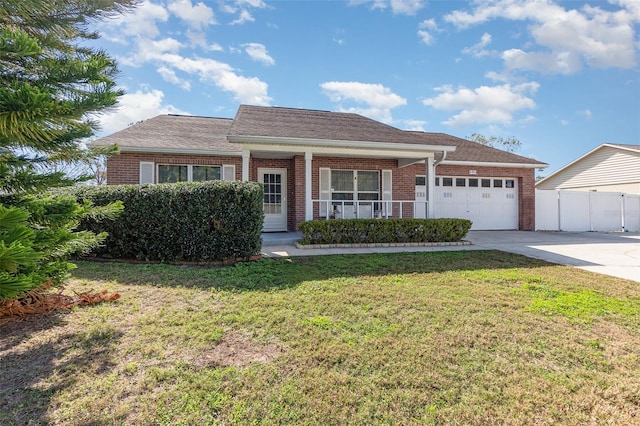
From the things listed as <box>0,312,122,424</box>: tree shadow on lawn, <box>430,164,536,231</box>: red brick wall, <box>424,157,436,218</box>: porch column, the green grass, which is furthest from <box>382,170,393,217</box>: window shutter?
<box>0,312,122,424</box>: tree shadow on lawn

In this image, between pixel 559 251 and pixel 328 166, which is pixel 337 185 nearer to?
pixel 328 166

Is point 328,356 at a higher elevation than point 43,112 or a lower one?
lower

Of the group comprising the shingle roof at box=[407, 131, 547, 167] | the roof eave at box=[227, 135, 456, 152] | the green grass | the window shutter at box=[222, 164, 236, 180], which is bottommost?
the green grass

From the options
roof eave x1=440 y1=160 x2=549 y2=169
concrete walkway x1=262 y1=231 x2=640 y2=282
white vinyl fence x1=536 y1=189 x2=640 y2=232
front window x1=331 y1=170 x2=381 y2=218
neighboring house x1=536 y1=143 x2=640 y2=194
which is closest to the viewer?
concrete walkway x1=262 y1=231 x2=640 y2=282

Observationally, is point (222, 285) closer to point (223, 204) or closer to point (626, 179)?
point (223, 204)

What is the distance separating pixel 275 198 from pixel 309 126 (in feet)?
11.0

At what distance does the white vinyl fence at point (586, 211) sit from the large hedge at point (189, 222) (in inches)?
574

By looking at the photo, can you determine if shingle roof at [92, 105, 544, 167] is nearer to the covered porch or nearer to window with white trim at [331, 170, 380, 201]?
the covered porch

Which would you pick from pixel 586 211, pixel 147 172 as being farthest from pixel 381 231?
pixel 586 211

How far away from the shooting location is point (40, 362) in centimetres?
280

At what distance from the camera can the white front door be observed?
41.5 ft

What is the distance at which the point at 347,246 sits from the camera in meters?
9.52

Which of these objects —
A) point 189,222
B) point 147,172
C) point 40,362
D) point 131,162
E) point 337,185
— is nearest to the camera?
point 40,362

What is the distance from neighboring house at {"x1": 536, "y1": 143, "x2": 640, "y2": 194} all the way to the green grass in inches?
714
